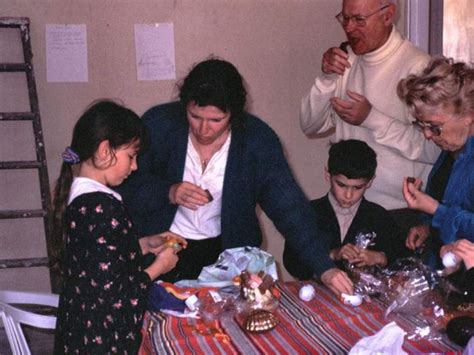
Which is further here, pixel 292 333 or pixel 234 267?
pixel 234 267

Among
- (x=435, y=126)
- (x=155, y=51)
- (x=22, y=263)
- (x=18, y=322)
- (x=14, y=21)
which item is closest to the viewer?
(x=18, y=322)

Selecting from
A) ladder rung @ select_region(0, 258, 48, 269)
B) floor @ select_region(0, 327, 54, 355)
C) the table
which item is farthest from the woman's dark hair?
floor @ select_region(0, 327, 54, 355)

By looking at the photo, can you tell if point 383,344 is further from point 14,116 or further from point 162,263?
point 14,116

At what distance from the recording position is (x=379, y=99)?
2613mm

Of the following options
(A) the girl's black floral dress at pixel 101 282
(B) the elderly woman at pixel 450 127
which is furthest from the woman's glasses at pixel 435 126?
(A) the girl's black floral dress at pixel 101 282

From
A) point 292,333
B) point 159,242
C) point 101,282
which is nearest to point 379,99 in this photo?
point 159,242

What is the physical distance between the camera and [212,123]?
6.68 feet

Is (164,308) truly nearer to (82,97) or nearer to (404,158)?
(404,158)

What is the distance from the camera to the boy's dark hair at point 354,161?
234 centimetres

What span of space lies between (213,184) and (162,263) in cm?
55

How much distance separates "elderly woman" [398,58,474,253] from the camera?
1890 mm

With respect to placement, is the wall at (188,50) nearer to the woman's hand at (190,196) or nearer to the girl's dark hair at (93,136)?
the woman's hand at (190,196)

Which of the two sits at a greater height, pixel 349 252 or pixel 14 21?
pixel 14 21

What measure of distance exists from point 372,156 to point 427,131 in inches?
17.0
